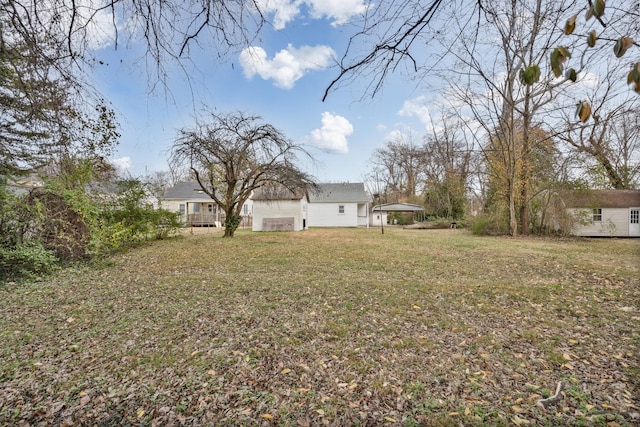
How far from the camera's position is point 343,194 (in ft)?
85.6

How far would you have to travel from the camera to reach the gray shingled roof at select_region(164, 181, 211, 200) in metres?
26.0

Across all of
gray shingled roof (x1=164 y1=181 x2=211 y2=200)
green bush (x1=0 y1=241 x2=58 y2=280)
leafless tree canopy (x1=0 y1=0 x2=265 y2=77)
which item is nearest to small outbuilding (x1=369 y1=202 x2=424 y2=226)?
gray shingled roof (x1=164 y1=181 x2=211 y2=200)

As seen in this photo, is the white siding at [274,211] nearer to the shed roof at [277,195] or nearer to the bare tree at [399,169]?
the shed roof at [277,195]

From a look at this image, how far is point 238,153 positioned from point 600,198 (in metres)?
18.1

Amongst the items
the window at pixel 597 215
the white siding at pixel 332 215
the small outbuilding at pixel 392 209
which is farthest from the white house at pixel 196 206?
the window at pixel 597 215

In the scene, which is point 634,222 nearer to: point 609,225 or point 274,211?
point 609,225

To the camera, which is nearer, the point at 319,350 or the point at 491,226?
the point at 319,350

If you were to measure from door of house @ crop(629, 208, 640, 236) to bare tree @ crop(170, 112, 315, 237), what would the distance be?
16617 mm

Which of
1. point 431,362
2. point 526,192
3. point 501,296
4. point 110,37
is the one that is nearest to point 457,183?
point 526,192

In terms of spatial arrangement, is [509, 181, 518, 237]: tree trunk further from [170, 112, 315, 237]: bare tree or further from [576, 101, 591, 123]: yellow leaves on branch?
[576, 101, 591, 123]: yellow leaves on branch

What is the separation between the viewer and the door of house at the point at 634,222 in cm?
1483

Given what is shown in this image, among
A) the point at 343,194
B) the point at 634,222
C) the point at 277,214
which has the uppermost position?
the point at 343,194

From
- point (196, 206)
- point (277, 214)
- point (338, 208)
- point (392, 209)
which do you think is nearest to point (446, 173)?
point (392, 209)

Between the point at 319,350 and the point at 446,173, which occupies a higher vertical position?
the point at 446,173
